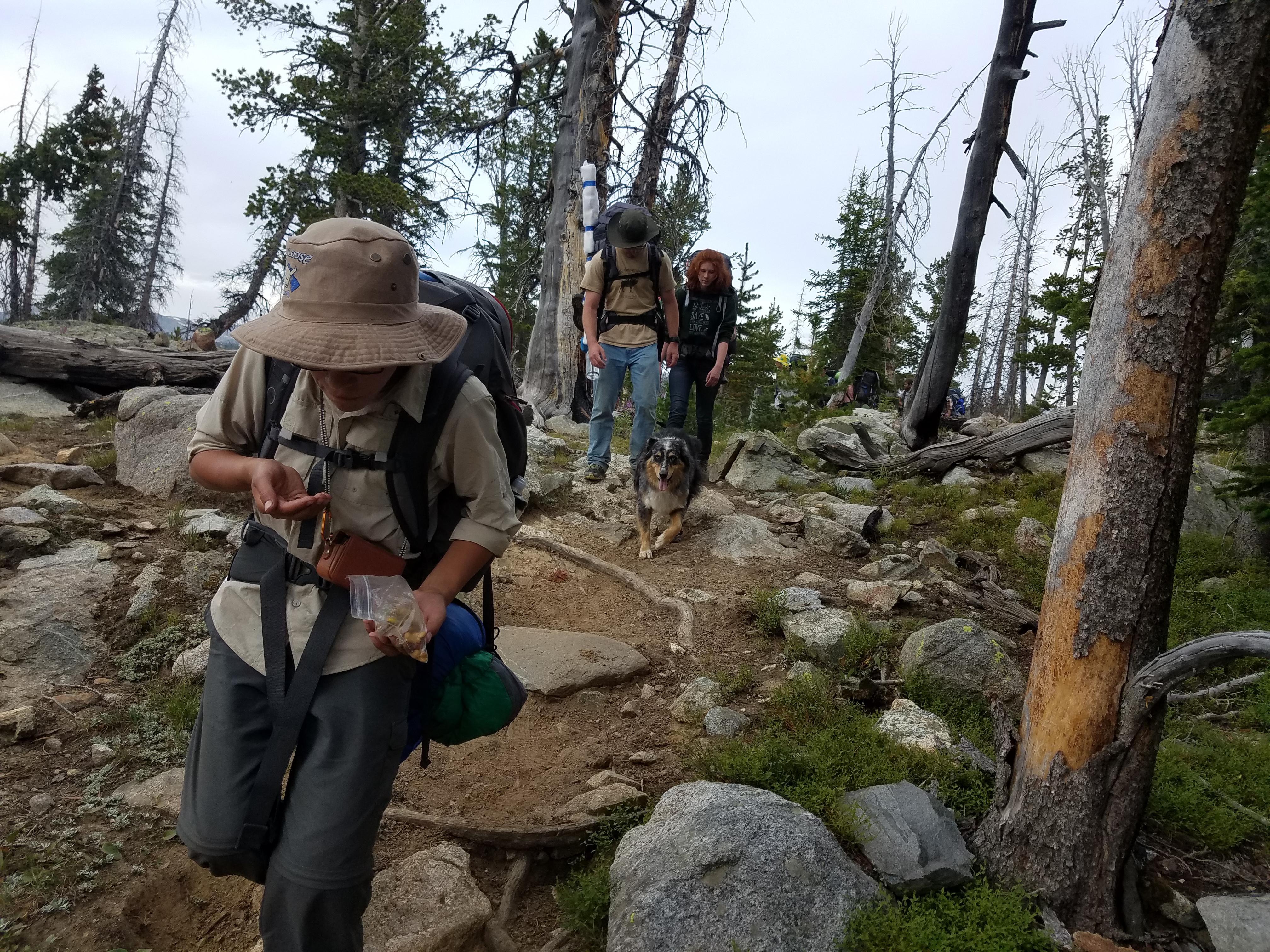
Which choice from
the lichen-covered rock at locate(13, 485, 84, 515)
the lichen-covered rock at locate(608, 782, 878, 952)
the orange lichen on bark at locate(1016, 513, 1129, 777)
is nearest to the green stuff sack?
the lichen-covered rock at locate(608, 782, 878, 952)

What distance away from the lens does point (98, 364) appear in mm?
10188

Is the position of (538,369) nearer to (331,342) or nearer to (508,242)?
(331,342)

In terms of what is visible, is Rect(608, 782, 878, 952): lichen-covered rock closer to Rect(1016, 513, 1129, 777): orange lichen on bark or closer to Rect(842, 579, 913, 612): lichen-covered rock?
Rect(1016, 513, 1129, 777): orange lichen on bark

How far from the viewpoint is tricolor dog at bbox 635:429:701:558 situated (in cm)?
705

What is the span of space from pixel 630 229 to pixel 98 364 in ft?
26.6

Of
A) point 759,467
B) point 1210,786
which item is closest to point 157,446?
point 759,467

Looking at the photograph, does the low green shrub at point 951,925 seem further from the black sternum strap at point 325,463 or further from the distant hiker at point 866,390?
the distant hiker at point 866,390

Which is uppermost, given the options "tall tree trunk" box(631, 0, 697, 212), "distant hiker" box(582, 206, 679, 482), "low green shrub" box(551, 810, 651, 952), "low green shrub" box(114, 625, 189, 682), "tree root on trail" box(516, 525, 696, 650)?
"tall tree trunk" box(631, 0, 697, 212)

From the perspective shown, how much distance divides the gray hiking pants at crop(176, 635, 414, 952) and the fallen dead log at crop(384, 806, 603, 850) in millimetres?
1324

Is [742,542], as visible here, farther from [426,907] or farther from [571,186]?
[571,186]

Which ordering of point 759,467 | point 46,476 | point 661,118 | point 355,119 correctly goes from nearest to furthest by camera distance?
point 46,476 → point 759,467 → point 661,118 → point 355,119

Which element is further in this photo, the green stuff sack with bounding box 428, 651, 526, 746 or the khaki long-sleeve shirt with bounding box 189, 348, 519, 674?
the green stuff sack with bounding box 428, 651, 526, 746

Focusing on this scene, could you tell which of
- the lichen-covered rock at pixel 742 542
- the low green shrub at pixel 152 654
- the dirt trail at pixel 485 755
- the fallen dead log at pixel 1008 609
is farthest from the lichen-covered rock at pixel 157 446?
the fallen dead log at pixel 1008 609

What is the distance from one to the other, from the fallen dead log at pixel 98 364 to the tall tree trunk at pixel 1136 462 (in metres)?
10.4
